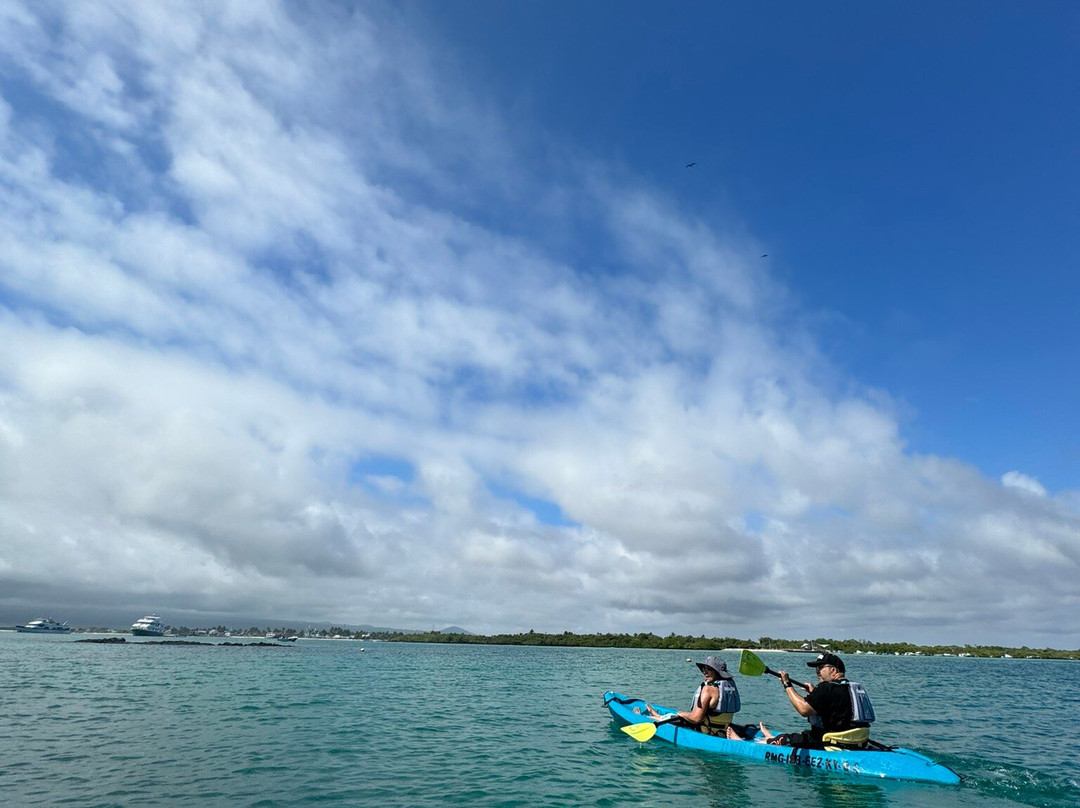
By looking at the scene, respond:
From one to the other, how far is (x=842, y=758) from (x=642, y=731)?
700 centimetres

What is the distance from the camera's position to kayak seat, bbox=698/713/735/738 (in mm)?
21125

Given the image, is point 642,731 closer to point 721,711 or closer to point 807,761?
point 721,711

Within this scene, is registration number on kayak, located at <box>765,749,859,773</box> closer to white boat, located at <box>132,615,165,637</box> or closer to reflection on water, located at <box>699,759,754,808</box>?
reflection on water, located at <box>699,759,754,808</box>

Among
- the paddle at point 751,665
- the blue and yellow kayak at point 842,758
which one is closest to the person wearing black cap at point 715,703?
the blue and yellow kayak at point 842,758

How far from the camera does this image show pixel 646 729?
22297 mm

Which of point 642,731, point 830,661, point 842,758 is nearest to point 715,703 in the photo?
point 642,731

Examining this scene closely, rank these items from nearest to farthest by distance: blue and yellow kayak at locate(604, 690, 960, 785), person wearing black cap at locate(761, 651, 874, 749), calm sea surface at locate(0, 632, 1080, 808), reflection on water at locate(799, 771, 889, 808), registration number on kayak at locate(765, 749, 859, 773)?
calm sea surface at locate(0, 632, 1080, 808)
reflection on water at locate(799, 771, 889, 808)
blue and yellow kayak at locate(604, 690, 960, 785)
registration number on kayak at locate(765, 749, 859, 773)
person wearing black cap at locate(761, 651, 874, 749)

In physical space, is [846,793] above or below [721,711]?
below

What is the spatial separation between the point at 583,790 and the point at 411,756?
21.6 feet

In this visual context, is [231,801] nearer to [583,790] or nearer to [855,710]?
[583,790]

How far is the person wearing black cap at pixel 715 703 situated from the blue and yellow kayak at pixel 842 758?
17.9 inches

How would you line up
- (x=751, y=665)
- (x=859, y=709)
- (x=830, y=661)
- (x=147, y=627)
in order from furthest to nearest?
(x=147, y=627) < (x=751, y=665) < (x=830, y=661) < (x=859, y=709)

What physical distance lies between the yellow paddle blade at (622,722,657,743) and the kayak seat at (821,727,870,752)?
6.10m

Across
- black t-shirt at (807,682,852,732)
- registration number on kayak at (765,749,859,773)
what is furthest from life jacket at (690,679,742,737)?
black t-shirt at (807,682,852,732)
